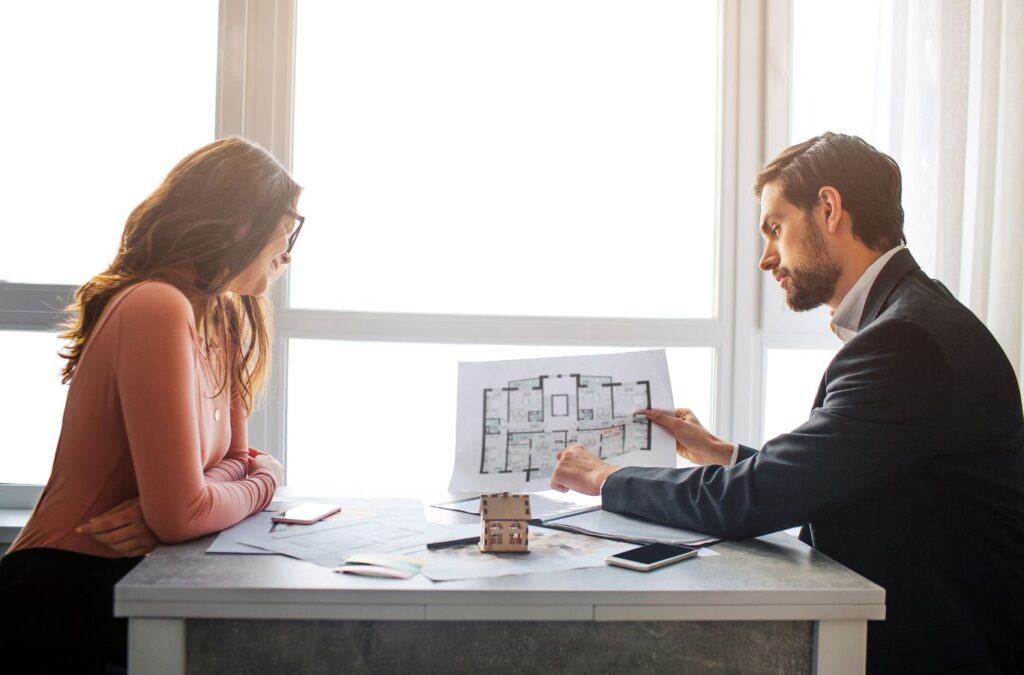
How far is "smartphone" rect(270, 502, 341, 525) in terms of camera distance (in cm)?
141

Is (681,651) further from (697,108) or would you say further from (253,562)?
(697,108)

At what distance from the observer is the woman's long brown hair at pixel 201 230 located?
1432mm

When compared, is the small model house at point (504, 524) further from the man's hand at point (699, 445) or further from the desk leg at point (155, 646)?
the man's hand at point (699, 445)

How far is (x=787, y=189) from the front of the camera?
1.71m

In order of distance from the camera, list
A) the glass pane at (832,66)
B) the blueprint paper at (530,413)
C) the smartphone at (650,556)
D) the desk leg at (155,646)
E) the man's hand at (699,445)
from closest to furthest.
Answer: the desk leg at (155,646) < the smartphone at (650,556) < the blueprint paper at (530,413) < the man's hand at (699,445) < the glass pane at (832,66)

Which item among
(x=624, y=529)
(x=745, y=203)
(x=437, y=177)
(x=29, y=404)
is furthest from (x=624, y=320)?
(x=29, y=404)

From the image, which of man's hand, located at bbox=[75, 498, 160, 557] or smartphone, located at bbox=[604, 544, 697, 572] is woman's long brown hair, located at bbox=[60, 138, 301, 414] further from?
smartphone, located at bbox=[604, 544, 697, 572]

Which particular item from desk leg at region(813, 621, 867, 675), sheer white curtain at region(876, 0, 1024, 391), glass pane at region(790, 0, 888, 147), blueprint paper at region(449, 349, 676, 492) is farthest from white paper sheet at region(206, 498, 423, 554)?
glass pane at region(790, 0, 888, 147)

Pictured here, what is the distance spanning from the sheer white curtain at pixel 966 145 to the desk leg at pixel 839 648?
133 centimetres

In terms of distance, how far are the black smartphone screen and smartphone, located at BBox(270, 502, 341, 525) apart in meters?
0.49

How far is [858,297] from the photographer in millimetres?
1604

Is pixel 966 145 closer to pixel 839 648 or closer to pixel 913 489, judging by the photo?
pixel 913 489

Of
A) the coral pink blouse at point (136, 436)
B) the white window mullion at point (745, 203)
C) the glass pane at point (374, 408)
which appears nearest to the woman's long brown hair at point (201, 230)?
the coral pink blouse at point (136, 436)

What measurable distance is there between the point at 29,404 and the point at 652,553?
1.83 metres
